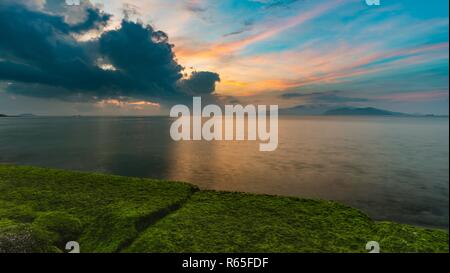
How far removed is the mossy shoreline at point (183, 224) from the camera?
1163 centimetres

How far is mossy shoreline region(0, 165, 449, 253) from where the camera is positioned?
1163cm

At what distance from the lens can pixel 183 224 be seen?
45.1ft

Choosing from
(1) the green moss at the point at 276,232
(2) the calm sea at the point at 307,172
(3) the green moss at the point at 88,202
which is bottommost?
(2) the calm sea at the point at 307,172

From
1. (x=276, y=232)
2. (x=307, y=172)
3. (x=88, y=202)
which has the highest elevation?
(x=88, y=202)

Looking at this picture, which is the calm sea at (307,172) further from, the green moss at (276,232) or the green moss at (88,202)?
the green moss at (88,202)

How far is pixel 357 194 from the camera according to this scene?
90.6 ft

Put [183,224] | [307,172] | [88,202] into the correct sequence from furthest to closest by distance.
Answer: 1. [307,172]
2. [88,202]
3. [183,224]

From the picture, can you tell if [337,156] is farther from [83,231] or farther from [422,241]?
[83,231]

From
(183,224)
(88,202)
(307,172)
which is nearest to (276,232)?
(183,224)

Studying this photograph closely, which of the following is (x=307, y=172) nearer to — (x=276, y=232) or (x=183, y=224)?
(x=276, y=232)

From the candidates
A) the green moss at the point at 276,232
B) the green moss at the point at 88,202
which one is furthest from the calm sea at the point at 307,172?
the green moss at the point at 88,202

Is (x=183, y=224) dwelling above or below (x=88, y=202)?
below

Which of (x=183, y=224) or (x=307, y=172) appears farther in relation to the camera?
(x=307, y=172)
